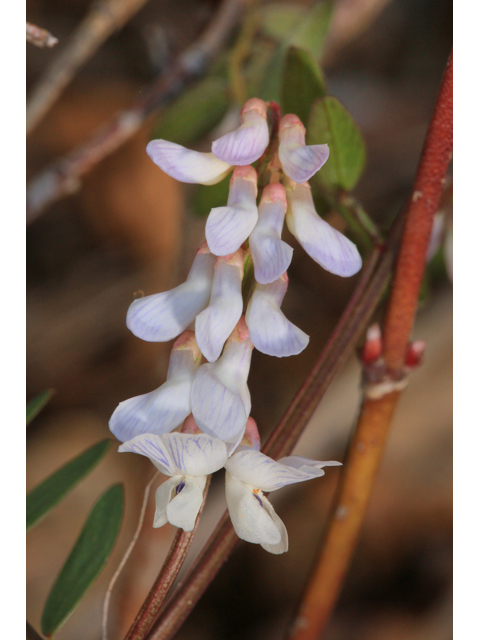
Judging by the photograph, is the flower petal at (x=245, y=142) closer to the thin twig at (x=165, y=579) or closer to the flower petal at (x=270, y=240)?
the flower petal at (x=270, y=240)

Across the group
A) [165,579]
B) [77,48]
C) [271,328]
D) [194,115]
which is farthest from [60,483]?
[77,48]

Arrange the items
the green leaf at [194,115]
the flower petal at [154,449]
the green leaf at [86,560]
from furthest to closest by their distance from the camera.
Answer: the green leaf at [194,115] < the green leaf at [86,560] < the flower petal at [154,449]

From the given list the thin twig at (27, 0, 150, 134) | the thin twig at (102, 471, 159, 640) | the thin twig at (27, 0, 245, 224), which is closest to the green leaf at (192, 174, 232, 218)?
the thin twig at (27, 0, 245, 224)

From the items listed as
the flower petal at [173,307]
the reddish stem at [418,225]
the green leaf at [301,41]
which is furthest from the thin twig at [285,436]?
the green leaf at [301,41]
